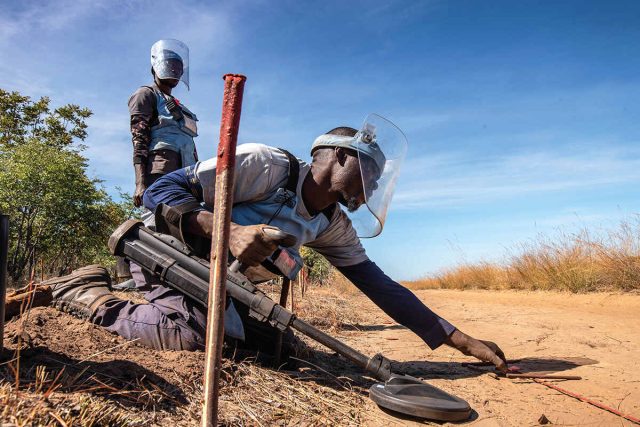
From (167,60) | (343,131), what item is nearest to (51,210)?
(167,60)

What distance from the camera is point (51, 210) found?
7688mm

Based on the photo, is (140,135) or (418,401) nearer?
(418,401)

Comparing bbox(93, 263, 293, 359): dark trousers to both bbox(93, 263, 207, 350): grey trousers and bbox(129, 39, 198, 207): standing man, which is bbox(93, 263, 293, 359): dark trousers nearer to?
bbox(93, 263, 207, 350): grey trousers

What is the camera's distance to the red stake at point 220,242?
1303 mm

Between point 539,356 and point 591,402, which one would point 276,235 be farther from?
point 539,356

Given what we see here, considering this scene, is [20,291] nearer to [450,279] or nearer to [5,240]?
[5,240]

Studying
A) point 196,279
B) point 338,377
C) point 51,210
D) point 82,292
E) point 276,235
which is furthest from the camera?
point 51,210

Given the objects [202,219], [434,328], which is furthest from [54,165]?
[434,328]

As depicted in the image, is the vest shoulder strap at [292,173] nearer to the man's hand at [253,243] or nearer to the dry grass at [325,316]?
the man's hand at [253,243]

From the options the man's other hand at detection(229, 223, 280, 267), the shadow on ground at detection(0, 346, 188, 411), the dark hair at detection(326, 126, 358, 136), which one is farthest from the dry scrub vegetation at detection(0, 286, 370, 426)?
the dark hair at detection(326, 126, 358, 136)

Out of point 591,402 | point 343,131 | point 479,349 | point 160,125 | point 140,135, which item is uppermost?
point 160,125

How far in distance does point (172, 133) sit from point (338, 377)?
2381mm

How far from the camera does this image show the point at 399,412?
2326 millimetres

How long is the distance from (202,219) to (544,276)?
868 cm
